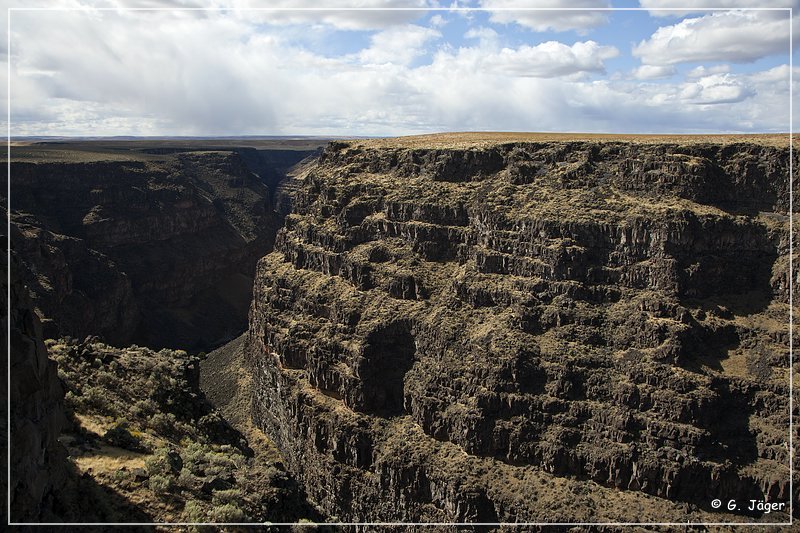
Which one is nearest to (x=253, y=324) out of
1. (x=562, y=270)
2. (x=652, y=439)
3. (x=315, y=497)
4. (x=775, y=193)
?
(x=315, y=497)

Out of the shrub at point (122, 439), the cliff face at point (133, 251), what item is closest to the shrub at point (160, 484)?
the shrub at point (122, 439)

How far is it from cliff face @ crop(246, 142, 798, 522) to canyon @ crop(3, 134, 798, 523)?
0.59 ft

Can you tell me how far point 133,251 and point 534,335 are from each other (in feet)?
299

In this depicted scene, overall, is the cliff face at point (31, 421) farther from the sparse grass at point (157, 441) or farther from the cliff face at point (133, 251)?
the cliff face at point (133, 251)

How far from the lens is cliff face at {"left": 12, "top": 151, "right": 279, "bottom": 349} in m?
97.2

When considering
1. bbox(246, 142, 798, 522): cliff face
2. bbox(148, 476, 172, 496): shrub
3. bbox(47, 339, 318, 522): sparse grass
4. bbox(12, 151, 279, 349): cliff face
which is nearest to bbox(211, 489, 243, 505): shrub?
bbox(47, 339, 318, 522): sparse grass

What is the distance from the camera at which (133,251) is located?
124125 millimetres

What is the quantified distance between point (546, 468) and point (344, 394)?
2069 cm

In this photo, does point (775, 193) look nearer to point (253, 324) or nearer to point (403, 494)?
point (403, 494)

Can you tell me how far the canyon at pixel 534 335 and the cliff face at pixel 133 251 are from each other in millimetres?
30642

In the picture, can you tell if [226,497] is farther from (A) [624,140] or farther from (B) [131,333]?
(B) [131,333]

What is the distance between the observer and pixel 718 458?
162ft

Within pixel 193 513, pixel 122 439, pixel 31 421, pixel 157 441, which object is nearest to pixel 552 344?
pixel 157 441

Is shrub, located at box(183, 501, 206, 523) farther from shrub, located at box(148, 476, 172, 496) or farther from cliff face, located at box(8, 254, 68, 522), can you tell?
cliff face, located at box(8, 254, 68, 522)
